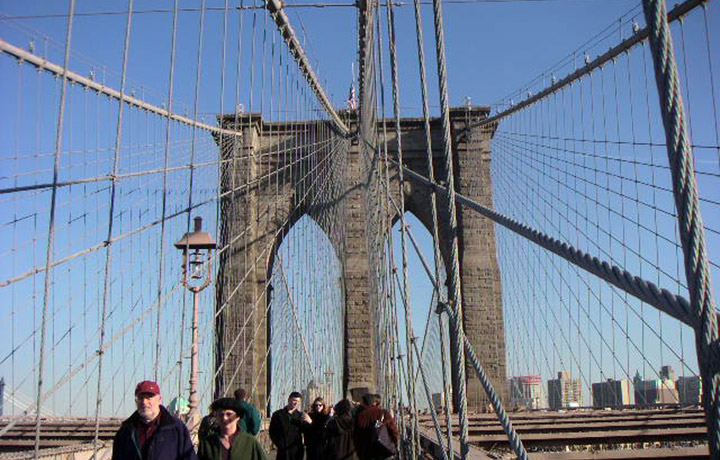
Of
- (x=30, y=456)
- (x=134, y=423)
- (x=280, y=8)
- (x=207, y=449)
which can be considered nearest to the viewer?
(x=134, y=423)

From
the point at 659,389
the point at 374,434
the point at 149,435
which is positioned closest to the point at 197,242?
the point at 374,434

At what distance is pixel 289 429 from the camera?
176 inches

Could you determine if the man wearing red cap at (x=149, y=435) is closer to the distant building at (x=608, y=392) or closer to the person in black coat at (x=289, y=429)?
the person in black coat at (x=289, y=429)

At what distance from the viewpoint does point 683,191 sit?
1191mm

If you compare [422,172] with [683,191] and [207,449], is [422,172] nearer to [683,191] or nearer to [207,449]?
[207,449]

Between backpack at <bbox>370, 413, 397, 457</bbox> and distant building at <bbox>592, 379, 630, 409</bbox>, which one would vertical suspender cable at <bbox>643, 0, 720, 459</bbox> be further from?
distant building at <bbox>592, 379, 630, 409</bbox>

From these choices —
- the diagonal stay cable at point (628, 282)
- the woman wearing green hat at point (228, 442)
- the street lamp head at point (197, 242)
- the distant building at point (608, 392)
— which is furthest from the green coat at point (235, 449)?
Result: the distant building at point (608, 392)

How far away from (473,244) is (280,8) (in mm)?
8880

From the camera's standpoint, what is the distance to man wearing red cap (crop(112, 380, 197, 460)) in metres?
2.30

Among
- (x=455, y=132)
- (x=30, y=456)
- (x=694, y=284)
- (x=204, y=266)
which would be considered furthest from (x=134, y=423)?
(x=455, y=132)

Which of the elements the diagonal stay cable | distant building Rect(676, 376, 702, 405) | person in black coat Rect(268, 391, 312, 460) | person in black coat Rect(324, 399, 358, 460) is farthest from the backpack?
distant building Rect(676, 376, 702, 405)

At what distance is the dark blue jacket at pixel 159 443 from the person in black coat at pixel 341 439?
183 centimetres

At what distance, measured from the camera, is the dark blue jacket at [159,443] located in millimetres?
2297

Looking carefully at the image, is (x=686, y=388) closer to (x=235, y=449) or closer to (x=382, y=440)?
(x=382, y=440)
